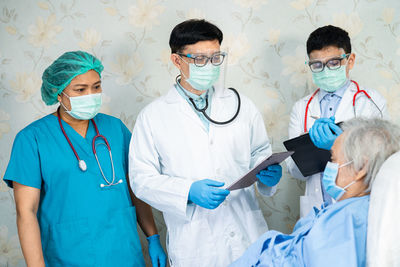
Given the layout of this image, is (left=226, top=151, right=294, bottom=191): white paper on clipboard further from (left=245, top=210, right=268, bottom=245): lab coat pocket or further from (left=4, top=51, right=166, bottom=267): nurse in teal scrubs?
(left=4, top=51, right=166, bottom=267): nurse in teal scrubs

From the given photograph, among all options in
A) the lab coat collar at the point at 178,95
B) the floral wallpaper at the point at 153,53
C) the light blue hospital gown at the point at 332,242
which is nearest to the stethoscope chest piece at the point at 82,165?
the lab coat collar at the point at 178,95

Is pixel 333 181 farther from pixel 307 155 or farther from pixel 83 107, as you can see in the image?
pixel 83 107

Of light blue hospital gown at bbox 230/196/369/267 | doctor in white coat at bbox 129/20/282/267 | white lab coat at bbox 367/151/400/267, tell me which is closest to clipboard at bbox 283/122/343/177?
doctor in white coat at bbox 129/20/282/267

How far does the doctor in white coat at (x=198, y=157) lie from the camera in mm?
1614

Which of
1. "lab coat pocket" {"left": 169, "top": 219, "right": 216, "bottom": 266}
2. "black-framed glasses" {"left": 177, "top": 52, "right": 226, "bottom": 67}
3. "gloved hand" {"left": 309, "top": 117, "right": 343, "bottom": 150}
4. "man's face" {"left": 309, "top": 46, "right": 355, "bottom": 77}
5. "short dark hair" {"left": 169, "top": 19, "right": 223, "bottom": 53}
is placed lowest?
"lab coat pocket" {"left": 169, "top": 219, "right": 216, "bottom": 266}

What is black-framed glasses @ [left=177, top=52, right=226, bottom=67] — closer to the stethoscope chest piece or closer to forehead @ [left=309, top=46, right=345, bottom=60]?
forehead @ [left=309, top=46, right=345, bottom=60]

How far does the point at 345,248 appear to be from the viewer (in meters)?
1.08

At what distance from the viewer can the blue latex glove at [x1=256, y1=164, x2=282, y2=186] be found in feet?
5.45

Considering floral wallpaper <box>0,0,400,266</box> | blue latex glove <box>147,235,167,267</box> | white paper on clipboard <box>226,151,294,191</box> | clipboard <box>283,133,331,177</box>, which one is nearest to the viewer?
white paper on clipboard <box>226,151,294,191</box>

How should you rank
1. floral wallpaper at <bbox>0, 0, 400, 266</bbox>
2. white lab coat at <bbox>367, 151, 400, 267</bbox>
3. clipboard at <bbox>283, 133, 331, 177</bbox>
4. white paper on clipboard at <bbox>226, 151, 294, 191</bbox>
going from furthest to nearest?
floral wallpaper at <bbox>0, 0, 400, 266</bbox>
clipboard at <bbox>283, 133, 331, 177</bbox>
white paper on clipboard at <bbox>226, 151, 294, 191</bbox>
white lab coat at <bbox>367, 151, 400, 267</bbox>

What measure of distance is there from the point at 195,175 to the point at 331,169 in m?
0.60

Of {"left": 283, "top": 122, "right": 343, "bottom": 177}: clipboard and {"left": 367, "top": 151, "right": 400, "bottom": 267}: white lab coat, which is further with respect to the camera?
{"left": 283, "top": 122, "right": 343, "bottom": 177}: clipboard

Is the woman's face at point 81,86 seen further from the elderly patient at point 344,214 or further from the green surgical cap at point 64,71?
the elderly patient at point 344,214

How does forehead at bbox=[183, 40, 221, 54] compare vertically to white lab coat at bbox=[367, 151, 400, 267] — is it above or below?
above
